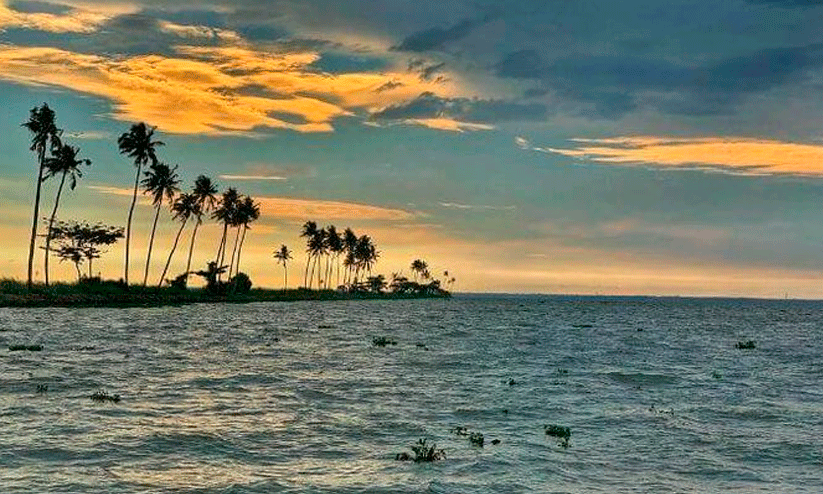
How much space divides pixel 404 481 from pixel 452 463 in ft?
7.76

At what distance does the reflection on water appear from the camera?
1902 cm

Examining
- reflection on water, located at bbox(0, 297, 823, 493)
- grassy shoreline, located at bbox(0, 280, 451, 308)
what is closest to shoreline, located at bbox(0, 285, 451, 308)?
grassy shoreline, located at bbox(0, 280, 451, 308)

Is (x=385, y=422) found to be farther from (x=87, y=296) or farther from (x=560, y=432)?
(x=87, y=296)

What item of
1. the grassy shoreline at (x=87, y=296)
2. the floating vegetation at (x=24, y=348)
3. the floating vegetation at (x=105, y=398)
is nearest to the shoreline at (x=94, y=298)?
the grassy shoreline at (x=87, y=296)

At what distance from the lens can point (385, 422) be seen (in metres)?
26.4

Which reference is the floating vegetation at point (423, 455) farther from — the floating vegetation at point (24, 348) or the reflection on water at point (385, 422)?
the floating vegetation at point (24, 348)

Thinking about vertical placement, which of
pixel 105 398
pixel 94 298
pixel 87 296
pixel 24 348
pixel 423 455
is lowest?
pixel 24 348

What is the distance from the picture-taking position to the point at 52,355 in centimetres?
4484

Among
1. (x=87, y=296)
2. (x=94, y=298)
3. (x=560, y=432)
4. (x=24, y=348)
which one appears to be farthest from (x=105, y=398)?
(x=94, y=298)

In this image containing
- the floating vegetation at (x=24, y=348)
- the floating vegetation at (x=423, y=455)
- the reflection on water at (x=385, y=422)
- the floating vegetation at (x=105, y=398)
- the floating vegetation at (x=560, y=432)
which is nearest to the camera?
the reflection on water at (x=385, y=422)

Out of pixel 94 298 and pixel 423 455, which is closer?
pixel 423 455

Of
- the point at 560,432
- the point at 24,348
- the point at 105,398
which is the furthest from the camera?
the point at 24,348

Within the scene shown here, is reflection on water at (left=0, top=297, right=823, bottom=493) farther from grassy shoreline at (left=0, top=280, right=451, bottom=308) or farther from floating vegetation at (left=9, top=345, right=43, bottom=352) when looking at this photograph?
grassy shoreline at (left=0, top=280, right=451, bottom=308)

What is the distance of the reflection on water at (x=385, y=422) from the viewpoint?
19016 mm
